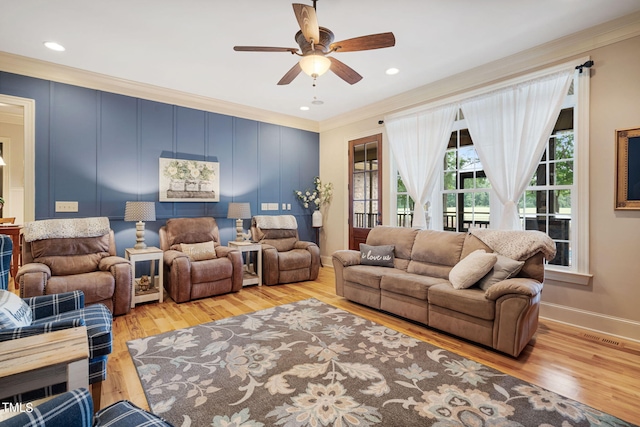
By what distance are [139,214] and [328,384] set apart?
3189 millimetres

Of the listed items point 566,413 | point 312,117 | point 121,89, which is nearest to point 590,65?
point 566,413

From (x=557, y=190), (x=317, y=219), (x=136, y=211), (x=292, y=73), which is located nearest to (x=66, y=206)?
(x=136, y=211)

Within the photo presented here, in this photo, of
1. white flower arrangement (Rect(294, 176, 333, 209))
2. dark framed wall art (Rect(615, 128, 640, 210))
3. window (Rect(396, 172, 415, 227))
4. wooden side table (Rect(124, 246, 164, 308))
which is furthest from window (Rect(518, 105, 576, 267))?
wooden side table (Rect(124, 246, 164, 308))

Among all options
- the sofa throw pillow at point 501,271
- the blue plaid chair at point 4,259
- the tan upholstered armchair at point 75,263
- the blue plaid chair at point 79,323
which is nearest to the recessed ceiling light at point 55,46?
the tan upholstered armchair at point 75,263

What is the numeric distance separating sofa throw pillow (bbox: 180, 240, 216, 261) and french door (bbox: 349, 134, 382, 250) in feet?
8.13

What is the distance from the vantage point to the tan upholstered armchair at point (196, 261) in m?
3.83

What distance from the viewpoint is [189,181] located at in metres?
4.74

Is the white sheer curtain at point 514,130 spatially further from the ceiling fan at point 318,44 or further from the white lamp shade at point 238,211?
the white lamp shade at point 238,211

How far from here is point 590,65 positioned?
2979mm

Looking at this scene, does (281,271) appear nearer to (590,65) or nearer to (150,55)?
(150,55)

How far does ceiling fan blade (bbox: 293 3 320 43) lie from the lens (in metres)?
2.02

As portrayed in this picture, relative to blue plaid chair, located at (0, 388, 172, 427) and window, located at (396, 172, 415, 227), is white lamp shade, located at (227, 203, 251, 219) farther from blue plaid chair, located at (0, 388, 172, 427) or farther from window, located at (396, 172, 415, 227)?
blue plaid chair, located at (0, 388, 172, 427)

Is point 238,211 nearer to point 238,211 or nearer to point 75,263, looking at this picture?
point 238,211

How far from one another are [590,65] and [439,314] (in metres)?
2.84
